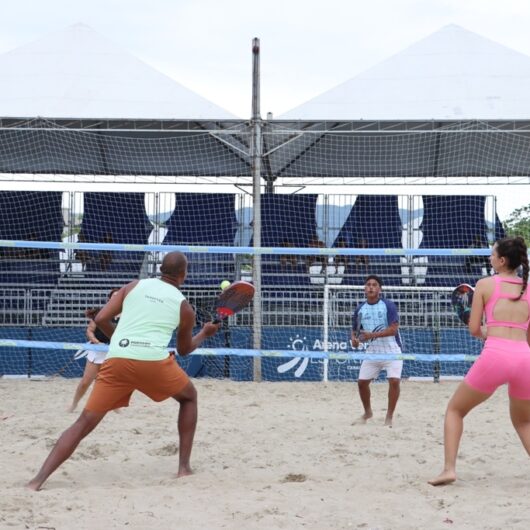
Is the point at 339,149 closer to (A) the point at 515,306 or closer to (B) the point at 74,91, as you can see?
(B) the point at 74,91

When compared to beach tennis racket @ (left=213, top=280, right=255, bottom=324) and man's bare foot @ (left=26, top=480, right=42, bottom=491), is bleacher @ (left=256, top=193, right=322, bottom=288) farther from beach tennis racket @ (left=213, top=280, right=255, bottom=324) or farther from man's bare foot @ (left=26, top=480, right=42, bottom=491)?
man's bare foot @ (left=26, top=480, right=42, bottom=491)

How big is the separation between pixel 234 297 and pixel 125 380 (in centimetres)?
98

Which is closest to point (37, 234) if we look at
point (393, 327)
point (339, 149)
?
point (339, 149)

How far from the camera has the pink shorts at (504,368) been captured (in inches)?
173

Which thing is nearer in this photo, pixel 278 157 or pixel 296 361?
pixel 296 361

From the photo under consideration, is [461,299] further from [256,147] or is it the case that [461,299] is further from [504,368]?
[256,147]

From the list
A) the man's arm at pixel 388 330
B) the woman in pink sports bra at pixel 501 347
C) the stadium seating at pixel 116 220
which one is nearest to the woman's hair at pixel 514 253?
the woman in pink sports bra at pixel 501 347

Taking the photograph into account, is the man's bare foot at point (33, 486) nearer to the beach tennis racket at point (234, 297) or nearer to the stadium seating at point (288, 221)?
the beach tennis racket at point (234, 297)

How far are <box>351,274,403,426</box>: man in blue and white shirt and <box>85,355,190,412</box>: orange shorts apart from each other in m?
2.85

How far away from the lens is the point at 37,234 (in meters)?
16.1

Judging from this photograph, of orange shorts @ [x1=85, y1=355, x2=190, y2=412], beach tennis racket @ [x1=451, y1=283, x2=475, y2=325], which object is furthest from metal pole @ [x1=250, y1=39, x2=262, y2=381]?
orange shorts @ [x1=85, y1=355, x2=190, y2=412]

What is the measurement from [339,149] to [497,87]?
3716 millimetres

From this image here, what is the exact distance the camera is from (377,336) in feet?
23.4

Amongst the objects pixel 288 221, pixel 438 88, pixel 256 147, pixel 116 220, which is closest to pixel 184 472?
pixel 256 147
